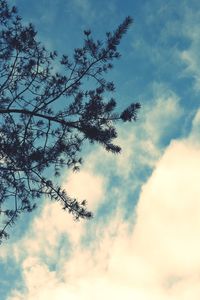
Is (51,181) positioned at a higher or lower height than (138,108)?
lower

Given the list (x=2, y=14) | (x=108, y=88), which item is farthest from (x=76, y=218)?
(x=2, y=14)

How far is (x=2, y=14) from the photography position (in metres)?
7.92

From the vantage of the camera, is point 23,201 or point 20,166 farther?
point 23,201

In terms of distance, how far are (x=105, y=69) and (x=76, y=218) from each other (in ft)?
9.10

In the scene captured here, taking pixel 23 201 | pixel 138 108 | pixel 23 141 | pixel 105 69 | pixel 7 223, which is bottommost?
pixel 7 223

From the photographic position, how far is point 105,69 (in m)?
7.83

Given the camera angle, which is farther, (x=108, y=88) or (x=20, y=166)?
(x=108, y=88)

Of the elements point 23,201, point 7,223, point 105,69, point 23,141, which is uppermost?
point 105,69

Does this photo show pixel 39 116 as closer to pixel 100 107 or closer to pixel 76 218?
pixel 100 107

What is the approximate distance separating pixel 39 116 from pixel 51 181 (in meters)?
1.24

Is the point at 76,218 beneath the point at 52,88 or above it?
beneath

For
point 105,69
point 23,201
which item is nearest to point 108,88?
point 105,69

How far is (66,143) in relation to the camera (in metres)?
7.96

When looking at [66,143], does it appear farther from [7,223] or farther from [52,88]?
[7,223]
